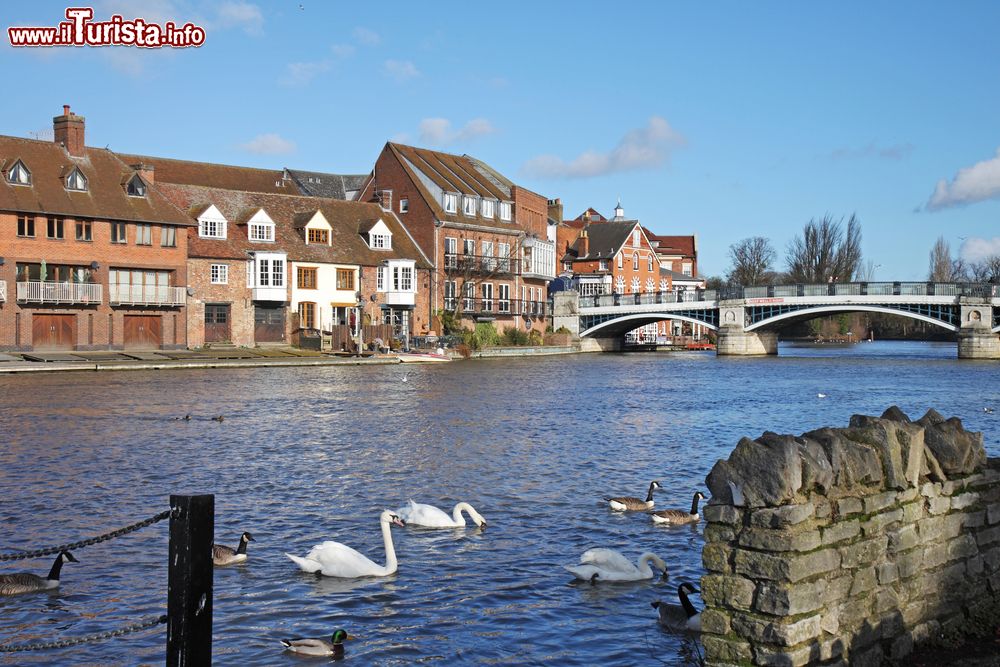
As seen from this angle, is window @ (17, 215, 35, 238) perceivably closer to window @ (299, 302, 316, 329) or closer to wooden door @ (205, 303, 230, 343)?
wooden door @ (205, 303, 230, 343)

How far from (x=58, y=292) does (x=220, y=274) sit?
10.5 metres

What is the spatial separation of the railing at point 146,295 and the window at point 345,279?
12.4 metres

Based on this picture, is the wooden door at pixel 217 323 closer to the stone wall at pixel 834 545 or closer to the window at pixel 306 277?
the window at pixel 306 277

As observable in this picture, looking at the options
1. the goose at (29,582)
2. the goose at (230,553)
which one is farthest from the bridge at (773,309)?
the goose at (29,582)

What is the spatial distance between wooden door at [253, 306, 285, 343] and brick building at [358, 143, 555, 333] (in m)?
12.6

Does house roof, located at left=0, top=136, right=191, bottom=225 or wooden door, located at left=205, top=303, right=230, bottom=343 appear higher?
house roof, located at left=0, top=136, right=191, bottom=225

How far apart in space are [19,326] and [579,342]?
4715 cm

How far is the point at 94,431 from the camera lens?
2447 cm

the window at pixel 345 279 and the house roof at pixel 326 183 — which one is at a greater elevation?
the house roof at pixel 326 183

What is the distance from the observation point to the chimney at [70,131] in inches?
2168

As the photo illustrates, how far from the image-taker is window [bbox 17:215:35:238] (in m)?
49.9

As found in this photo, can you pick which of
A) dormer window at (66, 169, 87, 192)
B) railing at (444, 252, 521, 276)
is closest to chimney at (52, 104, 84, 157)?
dormer window at (66, 169, 87, 192)

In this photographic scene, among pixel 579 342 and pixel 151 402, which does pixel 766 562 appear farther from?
pixel 579 342

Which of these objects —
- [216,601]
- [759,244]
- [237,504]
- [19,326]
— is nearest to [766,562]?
[216,601]
